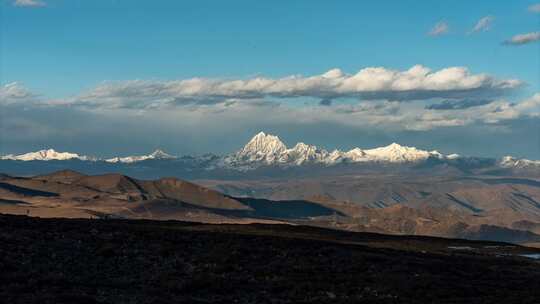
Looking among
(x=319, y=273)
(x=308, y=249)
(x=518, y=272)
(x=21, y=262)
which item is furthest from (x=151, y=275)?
(x=518, y=272)

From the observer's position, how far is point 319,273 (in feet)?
196

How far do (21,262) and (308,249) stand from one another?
29.0 metres

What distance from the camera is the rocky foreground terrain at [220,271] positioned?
1890 inches

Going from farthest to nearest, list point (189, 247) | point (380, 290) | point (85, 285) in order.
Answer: point (189, 247) → point (380, 290) → point (85, 285)

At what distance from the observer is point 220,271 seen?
57562 millimetres

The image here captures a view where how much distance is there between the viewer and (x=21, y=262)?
Answer: 54.1 meters

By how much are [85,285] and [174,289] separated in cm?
568

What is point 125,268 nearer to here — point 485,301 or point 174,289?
point 174,289

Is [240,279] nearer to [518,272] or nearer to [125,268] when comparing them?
[125,268]

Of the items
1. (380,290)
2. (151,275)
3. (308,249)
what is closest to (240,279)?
(151,275)

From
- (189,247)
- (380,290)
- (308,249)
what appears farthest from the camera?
(308,249)

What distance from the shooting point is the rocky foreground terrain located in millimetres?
48000

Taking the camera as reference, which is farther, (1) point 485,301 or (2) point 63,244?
(2) point 63,244

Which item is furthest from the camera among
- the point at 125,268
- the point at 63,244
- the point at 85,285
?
the point at 63,244
